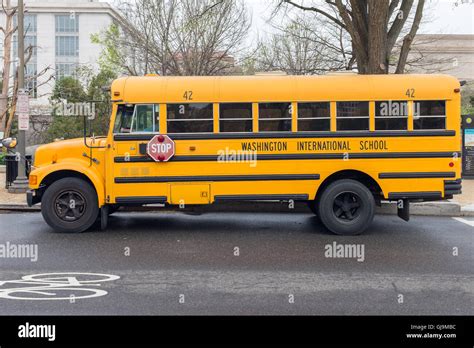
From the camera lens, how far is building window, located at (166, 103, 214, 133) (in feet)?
31.4

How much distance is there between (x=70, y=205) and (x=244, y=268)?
12.6 feet

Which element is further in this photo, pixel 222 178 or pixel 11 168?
pixel 11 168

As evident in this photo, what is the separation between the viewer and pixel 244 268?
7465 millimetres

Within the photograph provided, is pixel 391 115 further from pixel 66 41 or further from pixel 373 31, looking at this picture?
pixel 66 41

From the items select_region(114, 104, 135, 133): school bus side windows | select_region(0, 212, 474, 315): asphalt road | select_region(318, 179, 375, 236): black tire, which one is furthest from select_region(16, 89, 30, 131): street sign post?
select_region(318, 179, 375, 236): black tire

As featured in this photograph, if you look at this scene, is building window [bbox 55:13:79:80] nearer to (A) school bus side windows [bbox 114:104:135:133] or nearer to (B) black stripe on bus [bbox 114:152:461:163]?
(A) school bus side windows [bbox 114:104:135:133]

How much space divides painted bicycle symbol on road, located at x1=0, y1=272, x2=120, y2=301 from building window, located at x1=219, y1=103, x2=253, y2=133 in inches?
142

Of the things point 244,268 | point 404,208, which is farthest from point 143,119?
point 404,208

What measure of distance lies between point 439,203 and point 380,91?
167 inches

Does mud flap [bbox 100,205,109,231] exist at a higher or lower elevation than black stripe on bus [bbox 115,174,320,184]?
lower

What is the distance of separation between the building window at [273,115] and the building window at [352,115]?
2.80 ft
